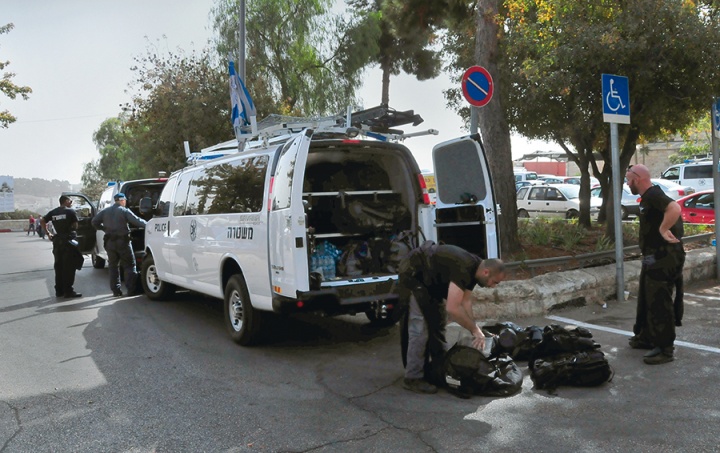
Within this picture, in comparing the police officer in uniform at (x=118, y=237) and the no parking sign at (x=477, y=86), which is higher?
the no parking sign at (x=477, y=86)

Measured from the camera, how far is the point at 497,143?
10.4m

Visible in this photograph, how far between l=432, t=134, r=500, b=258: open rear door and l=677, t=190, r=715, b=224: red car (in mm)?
13732

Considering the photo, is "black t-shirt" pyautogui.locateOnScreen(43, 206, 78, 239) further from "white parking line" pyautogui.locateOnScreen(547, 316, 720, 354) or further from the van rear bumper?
"white parking line" pyautogui.locateOnScreen(547, 316, 720, 354)

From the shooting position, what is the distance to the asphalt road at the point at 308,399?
3.93m

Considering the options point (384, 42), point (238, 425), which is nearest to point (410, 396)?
point (238, 425)

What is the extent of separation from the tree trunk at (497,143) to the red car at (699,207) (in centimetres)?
1010

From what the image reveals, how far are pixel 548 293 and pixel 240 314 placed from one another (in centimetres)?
370

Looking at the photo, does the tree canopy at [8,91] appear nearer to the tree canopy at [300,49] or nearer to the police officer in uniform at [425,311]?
the tree canopy at [300,49]

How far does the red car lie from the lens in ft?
57.4

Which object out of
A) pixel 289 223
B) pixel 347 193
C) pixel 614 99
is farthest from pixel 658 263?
pixel 289 223

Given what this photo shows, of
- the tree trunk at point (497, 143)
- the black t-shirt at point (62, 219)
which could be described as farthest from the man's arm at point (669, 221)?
the black t-shirt at point (62, 219)

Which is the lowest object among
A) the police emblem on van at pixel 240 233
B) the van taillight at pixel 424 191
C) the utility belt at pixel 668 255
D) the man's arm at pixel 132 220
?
the utility belt at pixel 668 255

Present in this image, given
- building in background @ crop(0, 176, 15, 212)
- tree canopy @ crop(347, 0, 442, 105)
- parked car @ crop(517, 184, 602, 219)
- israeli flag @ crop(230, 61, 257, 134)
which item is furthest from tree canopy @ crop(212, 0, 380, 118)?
building in background @ crop(0, 176, 15, 212)

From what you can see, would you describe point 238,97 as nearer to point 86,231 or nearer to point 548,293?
point 86,231
